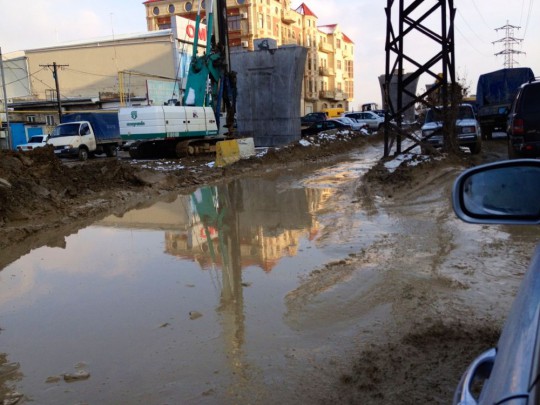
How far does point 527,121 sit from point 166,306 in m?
8.00

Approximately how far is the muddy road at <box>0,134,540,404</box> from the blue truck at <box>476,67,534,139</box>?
51.1 ft

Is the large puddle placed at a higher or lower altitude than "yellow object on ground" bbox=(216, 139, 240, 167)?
lower

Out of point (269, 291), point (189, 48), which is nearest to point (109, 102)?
point (189, 48)

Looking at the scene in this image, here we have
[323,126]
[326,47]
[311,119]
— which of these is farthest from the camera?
[326,47]

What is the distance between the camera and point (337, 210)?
31.4 ft

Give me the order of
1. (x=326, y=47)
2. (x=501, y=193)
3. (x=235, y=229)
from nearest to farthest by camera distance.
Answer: (x=501, y=193), (x=235, y=229), (x=326, y=47)

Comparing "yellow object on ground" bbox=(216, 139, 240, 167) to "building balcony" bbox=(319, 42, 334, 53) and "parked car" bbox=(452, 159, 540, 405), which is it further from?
"building balcony" bbox=(319, 42, 334, 53)

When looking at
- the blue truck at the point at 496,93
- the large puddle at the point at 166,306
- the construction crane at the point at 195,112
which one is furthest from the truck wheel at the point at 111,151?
the large puddle at the point at 166,306

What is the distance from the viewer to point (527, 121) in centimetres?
949

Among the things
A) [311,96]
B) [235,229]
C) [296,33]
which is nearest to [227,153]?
[235,229]

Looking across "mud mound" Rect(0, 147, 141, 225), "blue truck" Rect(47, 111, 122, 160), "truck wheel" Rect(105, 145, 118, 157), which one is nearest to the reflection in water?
"mud mound" Rect(0, 147, 141, 225)

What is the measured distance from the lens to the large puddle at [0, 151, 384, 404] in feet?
11.8

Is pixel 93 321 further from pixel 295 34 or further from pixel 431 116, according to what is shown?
pixel 295 34

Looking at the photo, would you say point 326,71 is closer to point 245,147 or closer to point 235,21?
point 235,21
